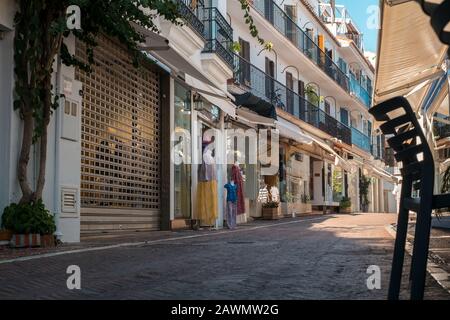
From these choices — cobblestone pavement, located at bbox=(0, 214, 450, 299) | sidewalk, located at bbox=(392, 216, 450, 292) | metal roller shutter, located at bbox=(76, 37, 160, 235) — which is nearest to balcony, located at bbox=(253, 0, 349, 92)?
metal roller shutter, located at bbox=(76, 37, 160, 235)

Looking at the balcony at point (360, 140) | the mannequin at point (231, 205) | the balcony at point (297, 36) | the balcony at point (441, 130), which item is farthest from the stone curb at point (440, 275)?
the balcony at point (360, 140)

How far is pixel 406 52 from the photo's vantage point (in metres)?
8.35

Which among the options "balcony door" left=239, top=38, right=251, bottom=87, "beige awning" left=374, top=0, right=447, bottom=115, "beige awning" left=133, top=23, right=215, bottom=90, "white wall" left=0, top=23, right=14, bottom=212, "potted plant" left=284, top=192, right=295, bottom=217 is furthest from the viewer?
"potted plant" left=284, top=192, right=295, bottom=217

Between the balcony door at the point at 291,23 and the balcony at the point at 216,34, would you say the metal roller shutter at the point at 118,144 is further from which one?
the balcony door at the point at 291,23

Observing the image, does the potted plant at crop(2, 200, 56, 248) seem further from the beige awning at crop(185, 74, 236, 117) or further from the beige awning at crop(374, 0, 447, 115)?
the beige awning at crop(185, 74, 236, 117)

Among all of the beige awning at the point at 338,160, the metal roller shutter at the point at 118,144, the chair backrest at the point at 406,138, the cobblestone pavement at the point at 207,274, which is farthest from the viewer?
the beige awning at the point at 338,160

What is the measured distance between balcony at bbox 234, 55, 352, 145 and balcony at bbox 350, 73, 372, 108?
4.93 metres

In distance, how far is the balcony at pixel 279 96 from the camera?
73.2ft

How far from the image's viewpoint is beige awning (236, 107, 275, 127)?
1892 centimetres

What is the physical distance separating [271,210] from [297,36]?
9754 millimetres

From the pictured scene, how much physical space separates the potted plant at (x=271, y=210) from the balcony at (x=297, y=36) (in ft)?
23.3

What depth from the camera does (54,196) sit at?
9.98m

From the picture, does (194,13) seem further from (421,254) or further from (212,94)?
(421,254)

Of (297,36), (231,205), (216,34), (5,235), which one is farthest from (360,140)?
(5,235)
